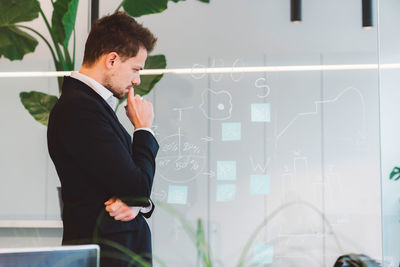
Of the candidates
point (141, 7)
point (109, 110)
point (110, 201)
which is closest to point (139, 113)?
point (109, 110)

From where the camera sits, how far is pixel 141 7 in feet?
10.5

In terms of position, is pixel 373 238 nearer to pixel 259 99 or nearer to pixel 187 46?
pixel 259 99

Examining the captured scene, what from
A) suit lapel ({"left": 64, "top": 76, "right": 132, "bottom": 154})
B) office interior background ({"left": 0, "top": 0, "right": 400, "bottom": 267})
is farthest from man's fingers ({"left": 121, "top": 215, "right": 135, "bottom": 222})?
office interior background ({"left": 0, "top": 0, "right": 400, "bottom": 267})

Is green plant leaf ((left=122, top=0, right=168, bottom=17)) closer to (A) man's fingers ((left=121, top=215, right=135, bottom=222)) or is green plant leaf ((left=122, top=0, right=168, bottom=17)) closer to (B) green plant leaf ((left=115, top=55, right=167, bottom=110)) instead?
(B) green plant leaf ((left=115, top=55, right=167, bottom=110))

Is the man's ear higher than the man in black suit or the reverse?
higher

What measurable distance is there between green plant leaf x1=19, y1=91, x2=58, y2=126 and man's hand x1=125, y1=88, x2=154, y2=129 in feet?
5.74

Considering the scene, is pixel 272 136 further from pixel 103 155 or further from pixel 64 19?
pixel 103 155

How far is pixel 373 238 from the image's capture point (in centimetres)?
306

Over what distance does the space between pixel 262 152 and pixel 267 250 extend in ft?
2.06

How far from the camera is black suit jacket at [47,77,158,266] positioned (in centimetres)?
135

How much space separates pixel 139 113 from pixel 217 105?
1.66 m

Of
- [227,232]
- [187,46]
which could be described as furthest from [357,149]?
[187,46]

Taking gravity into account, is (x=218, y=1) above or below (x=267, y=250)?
above

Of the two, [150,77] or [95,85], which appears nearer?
[95,85]
